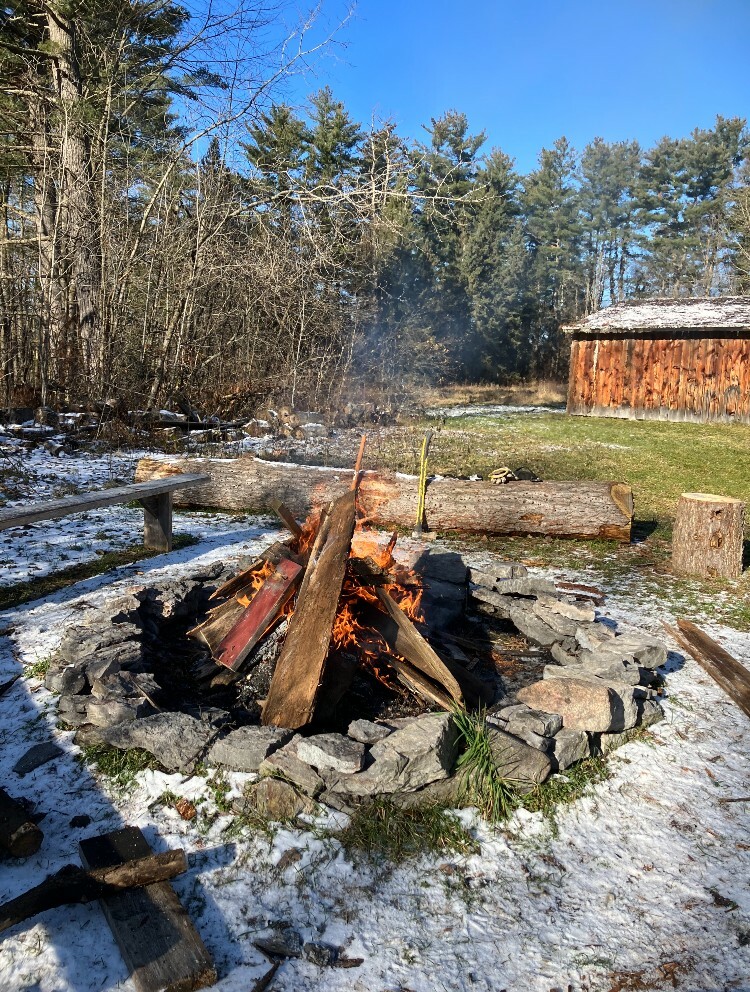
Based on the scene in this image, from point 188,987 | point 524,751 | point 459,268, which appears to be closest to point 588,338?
point 459,268

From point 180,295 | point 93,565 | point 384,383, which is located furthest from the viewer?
point 384,383

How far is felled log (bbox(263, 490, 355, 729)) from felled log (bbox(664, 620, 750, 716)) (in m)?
2.40

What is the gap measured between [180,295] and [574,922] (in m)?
11.7

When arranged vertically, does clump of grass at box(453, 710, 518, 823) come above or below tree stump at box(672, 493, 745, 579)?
below

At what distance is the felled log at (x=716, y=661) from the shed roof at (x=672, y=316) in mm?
16549

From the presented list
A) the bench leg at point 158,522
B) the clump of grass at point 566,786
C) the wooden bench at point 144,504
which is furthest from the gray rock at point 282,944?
the bench leg at point 158,522

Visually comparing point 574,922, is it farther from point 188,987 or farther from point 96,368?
point 96,368

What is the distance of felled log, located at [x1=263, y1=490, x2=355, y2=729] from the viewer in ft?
10.2

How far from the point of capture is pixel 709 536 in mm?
6012

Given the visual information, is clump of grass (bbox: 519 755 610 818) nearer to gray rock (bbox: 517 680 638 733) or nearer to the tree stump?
gray rock (bbox: 517 680 638 733)

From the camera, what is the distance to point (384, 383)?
66.6 ft

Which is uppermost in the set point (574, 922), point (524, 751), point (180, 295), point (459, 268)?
point (459, 268)

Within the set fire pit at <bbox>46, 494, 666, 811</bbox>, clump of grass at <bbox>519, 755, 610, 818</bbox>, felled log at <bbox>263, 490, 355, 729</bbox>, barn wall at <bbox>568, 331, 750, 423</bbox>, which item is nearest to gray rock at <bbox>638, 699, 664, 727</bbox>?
fire pit at <bbox>46, 494, 666, 811</bbox>

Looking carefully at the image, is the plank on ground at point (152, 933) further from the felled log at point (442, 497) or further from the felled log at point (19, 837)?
the felled log at point (442, 497)
